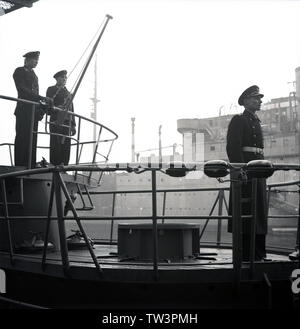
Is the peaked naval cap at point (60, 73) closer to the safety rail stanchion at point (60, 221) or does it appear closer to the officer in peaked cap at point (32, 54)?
the officer in peaked cap at point (32, 54)

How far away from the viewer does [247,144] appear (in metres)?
4.65

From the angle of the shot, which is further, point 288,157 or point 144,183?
point 144,183

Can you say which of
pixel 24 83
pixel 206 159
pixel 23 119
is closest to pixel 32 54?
pixel 24 83

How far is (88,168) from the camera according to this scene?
11.7ft

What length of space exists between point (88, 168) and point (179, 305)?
1187 mm

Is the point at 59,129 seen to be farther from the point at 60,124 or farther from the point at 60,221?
the point at 60,221

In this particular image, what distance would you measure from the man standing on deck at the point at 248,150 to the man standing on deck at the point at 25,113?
2.27m

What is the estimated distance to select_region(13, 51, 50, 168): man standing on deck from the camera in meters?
5.61

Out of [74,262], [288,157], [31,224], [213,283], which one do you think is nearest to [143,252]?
[74,262]

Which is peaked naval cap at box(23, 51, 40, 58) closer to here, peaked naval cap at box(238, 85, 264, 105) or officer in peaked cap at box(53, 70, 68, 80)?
officer in peaked cap at box(53, 70, 68, 80)

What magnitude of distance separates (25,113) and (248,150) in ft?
8.68
